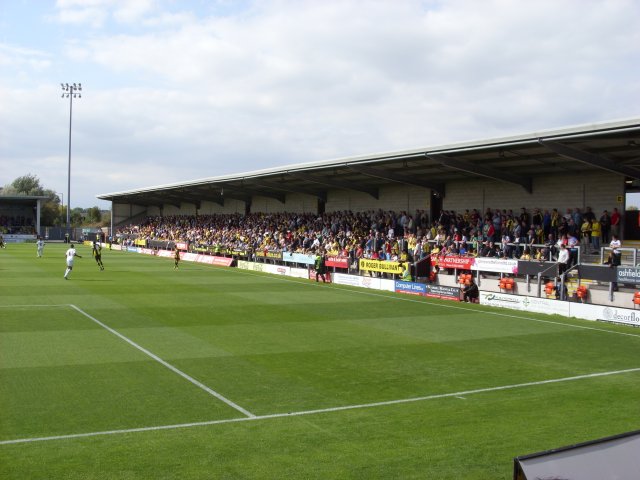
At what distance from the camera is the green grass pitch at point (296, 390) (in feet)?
25.9

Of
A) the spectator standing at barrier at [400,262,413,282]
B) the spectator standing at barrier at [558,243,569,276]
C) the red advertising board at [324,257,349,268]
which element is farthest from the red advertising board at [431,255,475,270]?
→ the red advertising board at [324,257,349,268]

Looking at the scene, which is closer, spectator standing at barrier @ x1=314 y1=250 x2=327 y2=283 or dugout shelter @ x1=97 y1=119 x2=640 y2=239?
dugout shelter @ x1=97 y1=119 x2=640 y2=239

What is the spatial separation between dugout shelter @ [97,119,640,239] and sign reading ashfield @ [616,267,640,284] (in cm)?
510

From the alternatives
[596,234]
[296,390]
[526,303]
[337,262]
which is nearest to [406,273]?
[337,262]

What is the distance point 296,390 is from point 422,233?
2635cm

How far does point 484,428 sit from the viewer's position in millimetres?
9359

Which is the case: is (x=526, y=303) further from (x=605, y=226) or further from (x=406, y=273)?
(x=406, y=273)

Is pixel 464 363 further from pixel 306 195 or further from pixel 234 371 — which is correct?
pixel 306 195

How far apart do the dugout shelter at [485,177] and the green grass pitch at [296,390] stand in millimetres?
7799

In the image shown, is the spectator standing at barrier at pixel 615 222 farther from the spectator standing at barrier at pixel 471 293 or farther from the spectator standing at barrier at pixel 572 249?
the spectator standing at barrier at pixel 471 293

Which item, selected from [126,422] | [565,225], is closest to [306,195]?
[565,225]

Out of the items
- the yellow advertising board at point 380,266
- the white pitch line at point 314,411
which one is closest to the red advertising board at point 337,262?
the yellow advertising board at point 380,266

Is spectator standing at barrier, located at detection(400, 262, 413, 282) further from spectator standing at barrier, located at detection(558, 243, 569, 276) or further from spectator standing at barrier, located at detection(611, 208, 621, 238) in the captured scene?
spectator standing at barrier, located at detection(611, 208, 621, 238)

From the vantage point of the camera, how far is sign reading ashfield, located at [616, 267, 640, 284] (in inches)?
909
